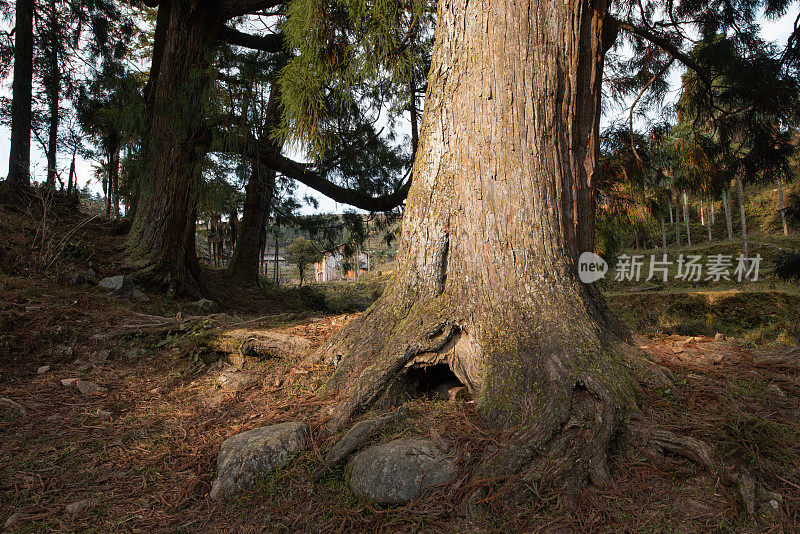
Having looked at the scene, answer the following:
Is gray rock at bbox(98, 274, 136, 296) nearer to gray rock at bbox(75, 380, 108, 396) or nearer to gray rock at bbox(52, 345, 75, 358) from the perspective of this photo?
gray rock at bbox(52, 345, 75, 358)

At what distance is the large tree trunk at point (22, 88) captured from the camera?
280 inches

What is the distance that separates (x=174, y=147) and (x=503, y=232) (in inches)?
187

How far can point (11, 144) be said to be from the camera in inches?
279

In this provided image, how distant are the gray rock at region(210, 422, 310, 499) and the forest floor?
0.05m

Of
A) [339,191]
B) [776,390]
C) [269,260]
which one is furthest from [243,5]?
[269,260]

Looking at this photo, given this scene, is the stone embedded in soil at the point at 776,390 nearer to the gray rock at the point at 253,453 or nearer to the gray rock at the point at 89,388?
the gray rock at the point at 253,453

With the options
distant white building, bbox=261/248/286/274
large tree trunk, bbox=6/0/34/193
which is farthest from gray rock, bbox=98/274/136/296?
Result: distant white building, bbox=261/248/286/274

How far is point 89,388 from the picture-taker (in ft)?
8.42

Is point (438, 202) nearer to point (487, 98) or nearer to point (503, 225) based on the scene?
point (503, 225)

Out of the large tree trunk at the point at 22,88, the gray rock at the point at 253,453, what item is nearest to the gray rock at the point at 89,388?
the gray rock at the point at 253,453

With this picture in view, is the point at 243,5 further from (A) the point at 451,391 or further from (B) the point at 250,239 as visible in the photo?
(A) the point at 451,391

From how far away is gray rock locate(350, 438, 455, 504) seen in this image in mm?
1594

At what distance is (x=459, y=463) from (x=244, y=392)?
1.55m

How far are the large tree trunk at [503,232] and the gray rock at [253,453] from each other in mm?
218
